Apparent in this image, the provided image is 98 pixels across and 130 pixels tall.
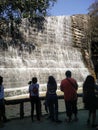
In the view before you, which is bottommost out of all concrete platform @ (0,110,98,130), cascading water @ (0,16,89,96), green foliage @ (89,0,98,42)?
concrete platform @ (0,110,98,130)

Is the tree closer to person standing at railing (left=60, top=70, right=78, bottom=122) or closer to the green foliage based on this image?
the green foliage

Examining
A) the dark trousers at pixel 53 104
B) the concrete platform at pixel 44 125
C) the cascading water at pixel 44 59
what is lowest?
the concrete platform at pixel 44 125

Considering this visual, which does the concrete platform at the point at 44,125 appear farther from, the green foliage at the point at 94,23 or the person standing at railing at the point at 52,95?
the green foliage at the point at 94,23

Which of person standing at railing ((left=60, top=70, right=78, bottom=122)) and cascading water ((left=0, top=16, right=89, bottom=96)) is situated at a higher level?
cascading water ((left=0, top=16, right=89, bottom=96))

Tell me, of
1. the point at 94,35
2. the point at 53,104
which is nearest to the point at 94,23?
the point at 94,35

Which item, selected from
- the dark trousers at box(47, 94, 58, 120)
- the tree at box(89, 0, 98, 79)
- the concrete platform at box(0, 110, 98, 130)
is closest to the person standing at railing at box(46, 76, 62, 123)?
the dark trousers at box(47, 94, 58, 120)

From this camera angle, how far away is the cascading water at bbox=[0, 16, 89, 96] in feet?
92.9

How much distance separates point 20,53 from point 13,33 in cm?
178

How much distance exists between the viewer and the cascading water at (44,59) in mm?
28328

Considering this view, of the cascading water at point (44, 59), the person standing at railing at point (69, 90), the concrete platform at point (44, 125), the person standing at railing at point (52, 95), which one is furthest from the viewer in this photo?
the cascading water at point (44, 59)

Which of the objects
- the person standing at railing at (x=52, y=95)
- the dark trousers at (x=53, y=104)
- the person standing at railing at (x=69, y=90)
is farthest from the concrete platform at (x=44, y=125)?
the person standing at railing at (x=69, y=90)

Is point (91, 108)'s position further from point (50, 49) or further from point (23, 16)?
point (50, 49)

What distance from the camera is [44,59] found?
33.6 metres

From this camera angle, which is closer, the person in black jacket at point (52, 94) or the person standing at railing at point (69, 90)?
the person standing at railing at point (69, 90)
